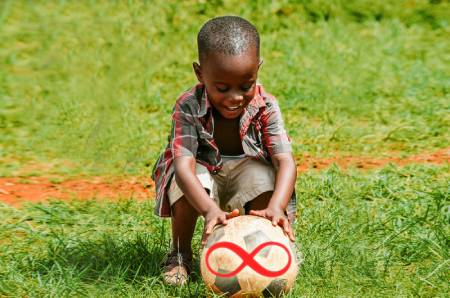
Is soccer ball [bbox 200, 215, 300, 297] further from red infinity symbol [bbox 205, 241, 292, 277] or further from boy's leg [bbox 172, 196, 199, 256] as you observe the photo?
boy's leg [bbox 172, 196, 199, 256]

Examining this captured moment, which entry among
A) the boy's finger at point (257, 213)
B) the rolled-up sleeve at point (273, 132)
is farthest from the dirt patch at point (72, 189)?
the boy's finger at point (257, 213)

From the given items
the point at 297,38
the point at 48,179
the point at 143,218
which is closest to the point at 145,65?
the point at 297,38

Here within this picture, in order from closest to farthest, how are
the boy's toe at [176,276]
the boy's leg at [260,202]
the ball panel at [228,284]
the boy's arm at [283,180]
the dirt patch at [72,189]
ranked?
the ball panel at [228,284], the boy's arm at [283,180], the boy's toe at [176,276], the boy's leg at [260,202], the dirt patch at [72,189]

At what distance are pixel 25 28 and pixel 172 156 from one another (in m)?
6.31

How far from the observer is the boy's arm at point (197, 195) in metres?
3.90

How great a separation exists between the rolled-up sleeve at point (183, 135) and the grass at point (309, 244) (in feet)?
1.95

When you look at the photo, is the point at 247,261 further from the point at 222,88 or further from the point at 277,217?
the point at 222,88

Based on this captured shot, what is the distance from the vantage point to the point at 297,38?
964 centimetres

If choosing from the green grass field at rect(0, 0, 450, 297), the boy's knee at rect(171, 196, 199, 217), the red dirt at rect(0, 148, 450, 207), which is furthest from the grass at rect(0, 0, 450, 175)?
the boy's knee at rect(171, 196, 199, 217)

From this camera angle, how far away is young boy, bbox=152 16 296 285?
397 centimetres

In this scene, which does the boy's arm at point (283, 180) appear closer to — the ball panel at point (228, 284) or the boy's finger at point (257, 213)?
the boy's finger at point (257, 213)

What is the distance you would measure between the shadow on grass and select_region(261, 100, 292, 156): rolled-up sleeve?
30.8 inches

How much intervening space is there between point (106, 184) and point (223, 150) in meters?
2.17

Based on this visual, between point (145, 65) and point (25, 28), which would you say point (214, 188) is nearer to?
point (145, 65)
